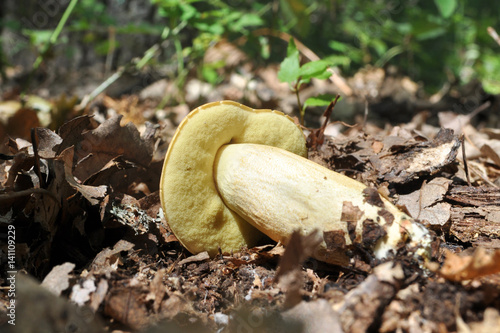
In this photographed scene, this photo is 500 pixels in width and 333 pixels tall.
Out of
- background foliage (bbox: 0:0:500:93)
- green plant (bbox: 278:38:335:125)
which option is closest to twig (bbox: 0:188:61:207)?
green plant (bbox: 278:38:335:125)

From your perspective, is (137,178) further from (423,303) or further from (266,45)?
(266,45)

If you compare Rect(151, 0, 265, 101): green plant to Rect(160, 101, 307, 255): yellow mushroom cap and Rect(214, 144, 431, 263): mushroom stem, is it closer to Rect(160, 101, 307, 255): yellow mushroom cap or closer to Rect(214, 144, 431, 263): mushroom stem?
Rect(160, 101, 307, 255): yellow mushroom cap

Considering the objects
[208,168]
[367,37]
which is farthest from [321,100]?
[367,37]

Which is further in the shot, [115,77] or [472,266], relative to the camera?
[115,77]

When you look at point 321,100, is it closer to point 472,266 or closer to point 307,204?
point 307,204

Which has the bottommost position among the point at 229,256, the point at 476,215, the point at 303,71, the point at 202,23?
the point at 229,256

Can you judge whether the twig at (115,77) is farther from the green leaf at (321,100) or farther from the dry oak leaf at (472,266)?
the dry oak leaf at (472,266)
